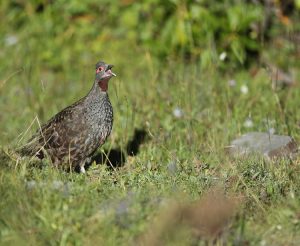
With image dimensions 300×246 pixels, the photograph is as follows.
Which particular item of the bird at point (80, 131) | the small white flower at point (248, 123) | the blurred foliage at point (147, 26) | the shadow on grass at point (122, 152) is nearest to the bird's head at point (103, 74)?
the bird at point (80, 131)

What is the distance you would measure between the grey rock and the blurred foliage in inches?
52.1

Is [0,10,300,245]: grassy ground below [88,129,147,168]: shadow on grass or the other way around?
the other way around

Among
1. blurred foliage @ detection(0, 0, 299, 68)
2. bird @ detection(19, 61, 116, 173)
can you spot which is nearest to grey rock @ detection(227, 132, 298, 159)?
bird @ detection(19, 61, 116, 173)

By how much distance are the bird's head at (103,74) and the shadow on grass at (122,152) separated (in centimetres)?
62

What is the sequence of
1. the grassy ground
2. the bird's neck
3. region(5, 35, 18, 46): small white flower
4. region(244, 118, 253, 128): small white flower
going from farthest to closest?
region(5, 35, 18, 46): small white flower → region(244, 118, 253, 128): small white flower → the bird's neck → the grassy ground

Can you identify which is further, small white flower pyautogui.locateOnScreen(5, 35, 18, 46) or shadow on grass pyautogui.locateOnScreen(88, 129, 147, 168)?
small white flower pyautogui.locateOnScreen(5, 35, 18, 46)

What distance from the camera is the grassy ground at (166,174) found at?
4.60 meters

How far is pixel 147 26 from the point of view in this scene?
959 cm

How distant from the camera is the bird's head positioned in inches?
255

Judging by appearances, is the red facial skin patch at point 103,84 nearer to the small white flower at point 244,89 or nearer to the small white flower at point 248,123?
the small white flower at point 248,123

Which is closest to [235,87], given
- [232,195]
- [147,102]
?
[147,102]

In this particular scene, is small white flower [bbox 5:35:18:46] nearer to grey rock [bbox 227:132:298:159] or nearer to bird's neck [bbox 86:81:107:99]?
bird's neck [bbox 86:81:107:99]

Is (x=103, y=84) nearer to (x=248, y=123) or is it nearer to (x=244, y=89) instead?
(x=248, y=123)

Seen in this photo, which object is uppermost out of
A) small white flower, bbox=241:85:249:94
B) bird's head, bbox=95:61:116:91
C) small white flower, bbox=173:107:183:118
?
bird's head, bbox=95:61:116:91
